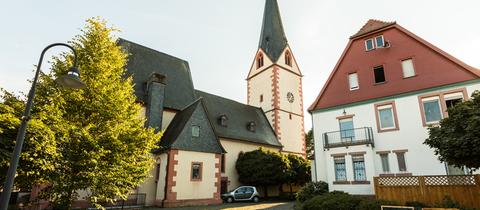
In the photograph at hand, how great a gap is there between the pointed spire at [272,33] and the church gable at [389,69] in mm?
17313

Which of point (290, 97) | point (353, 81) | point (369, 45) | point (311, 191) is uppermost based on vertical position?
point (290, 97)

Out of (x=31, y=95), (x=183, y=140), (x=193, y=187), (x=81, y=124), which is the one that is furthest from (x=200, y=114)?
(x=31, y=95)

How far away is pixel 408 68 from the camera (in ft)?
55.6

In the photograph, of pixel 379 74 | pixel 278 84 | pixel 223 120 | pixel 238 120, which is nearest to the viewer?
pixel 379 74

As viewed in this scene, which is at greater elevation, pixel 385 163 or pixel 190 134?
pixel 190 134

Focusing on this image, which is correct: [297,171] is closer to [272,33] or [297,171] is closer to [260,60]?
[260,60]

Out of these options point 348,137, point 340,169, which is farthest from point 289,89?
point 340,169

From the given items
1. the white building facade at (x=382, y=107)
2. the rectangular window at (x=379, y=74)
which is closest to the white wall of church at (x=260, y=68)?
the white building facade at (x=382, y=107)

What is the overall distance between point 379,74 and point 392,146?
4.99 metres

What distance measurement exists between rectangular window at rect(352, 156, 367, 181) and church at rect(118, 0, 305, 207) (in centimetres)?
955

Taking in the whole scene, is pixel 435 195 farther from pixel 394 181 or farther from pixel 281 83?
pixel 281 83

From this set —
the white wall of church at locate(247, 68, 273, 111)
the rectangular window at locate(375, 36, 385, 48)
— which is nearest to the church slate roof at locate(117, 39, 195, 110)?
the white wall of church at locate(247, 68, 273, 111)

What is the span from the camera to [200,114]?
806 inches

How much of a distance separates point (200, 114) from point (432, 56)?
51.1ft
